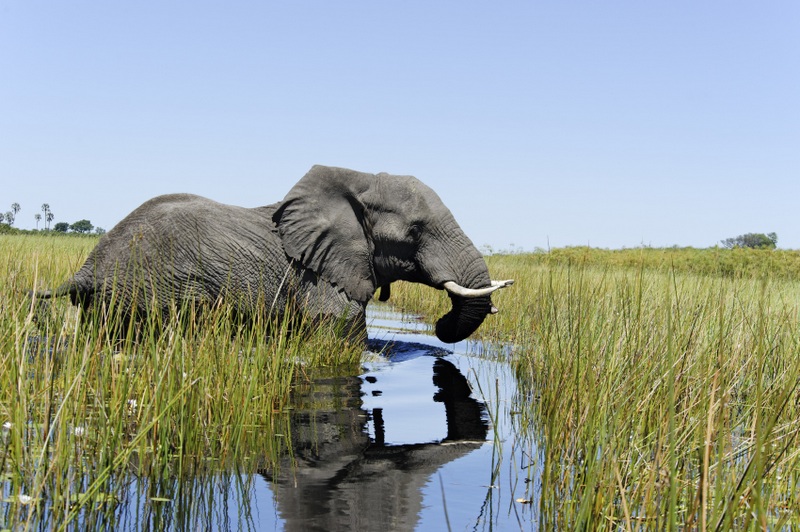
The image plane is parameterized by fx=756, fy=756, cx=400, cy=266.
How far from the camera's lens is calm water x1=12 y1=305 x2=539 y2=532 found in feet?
11.3

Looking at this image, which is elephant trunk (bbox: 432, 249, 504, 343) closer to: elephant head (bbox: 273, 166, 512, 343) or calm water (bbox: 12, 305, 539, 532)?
elephant head (bbox: 273, 166, 512, 343)

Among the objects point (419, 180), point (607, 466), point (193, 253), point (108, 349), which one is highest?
point (419, 180)

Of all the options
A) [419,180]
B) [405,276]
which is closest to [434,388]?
[405,276]

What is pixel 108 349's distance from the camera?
4145 mm

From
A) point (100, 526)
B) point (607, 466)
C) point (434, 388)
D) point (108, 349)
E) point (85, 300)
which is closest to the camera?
point (100, 526)

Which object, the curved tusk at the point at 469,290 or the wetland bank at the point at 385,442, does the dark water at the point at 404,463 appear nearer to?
the wetland bank at the point at 385,442

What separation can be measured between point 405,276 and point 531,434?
3.61 meters

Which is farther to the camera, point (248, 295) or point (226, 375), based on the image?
point (248, 295)

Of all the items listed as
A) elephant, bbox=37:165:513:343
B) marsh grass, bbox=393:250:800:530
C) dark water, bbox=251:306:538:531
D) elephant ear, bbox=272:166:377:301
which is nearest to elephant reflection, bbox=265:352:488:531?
dark water, bbox=251:306:538:531

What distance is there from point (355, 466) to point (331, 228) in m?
4.02

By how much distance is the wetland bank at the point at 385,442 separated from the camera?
10.1 feet

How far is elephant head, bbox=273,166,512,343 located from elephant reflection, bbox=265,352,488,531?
1901 mm

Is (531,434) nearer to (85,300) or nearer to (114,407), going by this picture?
(114,407)

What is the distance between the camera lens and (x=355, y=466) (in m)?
4.35
